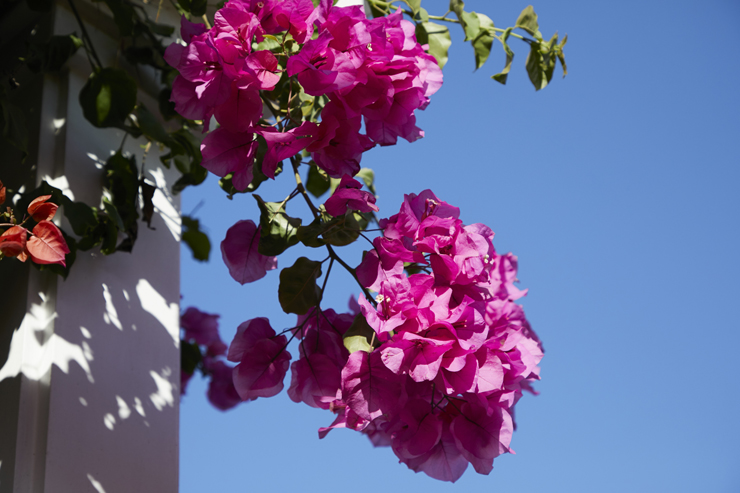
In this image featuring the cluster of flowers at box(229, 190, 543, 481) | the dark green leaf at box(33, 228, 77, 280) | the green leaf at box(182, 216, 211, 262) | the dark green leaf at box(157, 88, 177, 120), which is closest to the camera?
the cluster of flowers at box(229, 190, 543, 481)

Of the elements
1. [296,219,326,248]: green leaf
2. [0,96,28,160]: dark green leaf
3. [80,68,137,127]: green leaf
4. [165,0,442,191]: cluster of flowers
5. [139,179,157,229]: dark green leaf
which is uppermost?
[80,68,137,127]: green leaf

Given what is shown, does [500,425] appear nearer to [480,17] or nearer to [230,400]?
[480,17]

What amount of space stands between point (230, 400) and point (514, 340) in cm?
108

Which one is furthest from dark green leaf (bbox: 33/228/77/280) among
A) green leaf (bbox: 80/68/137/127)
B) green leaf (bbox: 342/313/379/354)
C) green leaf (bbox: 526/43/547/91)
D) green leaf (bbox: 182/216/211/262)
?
green leaf (bbox: 526/43/547/91)

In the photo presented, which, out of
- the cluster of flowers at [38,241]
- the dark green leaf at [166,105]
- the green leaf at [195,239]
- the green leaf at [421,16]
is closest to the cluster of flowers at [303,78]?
the cluster of flowers at [38,241]

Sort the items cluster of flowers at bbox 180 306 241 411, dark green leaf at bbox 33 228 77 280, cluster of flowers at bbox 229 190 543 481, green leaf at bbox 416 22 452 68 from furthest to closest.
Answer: cluster of flowers at bbox 180 306 241 411
green leaf at bbox 416 22 452 68
dark green leaf at bbox 33 228 77 280
cluster of flowers at bbox 229 190 543 481

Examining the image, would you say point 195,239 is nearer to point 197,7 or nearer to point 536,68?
point 197,7

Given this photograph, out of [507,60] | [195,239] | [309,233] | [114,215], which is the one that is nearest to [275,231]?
[309,233]

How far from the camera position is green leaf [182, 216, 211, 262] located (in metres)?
1.28

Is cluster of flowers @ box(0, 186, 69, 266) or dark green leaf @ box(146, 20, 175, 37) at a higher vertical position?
dark green leaf @ box(146, 20, 175, 37)

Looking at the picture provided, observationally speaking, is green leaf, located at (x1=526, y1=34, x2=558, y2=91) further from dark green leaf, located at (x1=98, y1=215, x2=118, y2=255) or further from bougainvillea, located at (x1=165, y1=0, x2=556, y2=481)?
dark green leaf, located at (x1=98, y1=215, x2=118, y2=255)

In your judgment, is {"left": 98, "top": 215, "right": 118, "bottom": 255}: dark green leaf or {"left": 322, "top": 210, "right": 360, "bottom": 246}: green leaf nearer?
{"left": 322, "top": 210, "right": 360, "bottom": 246}: green leaf

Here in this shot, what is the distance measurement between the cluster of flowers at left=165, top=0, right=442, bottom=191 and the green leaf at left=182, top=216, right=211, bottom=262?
2.42 ft

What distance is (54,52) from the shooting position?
87 cm
